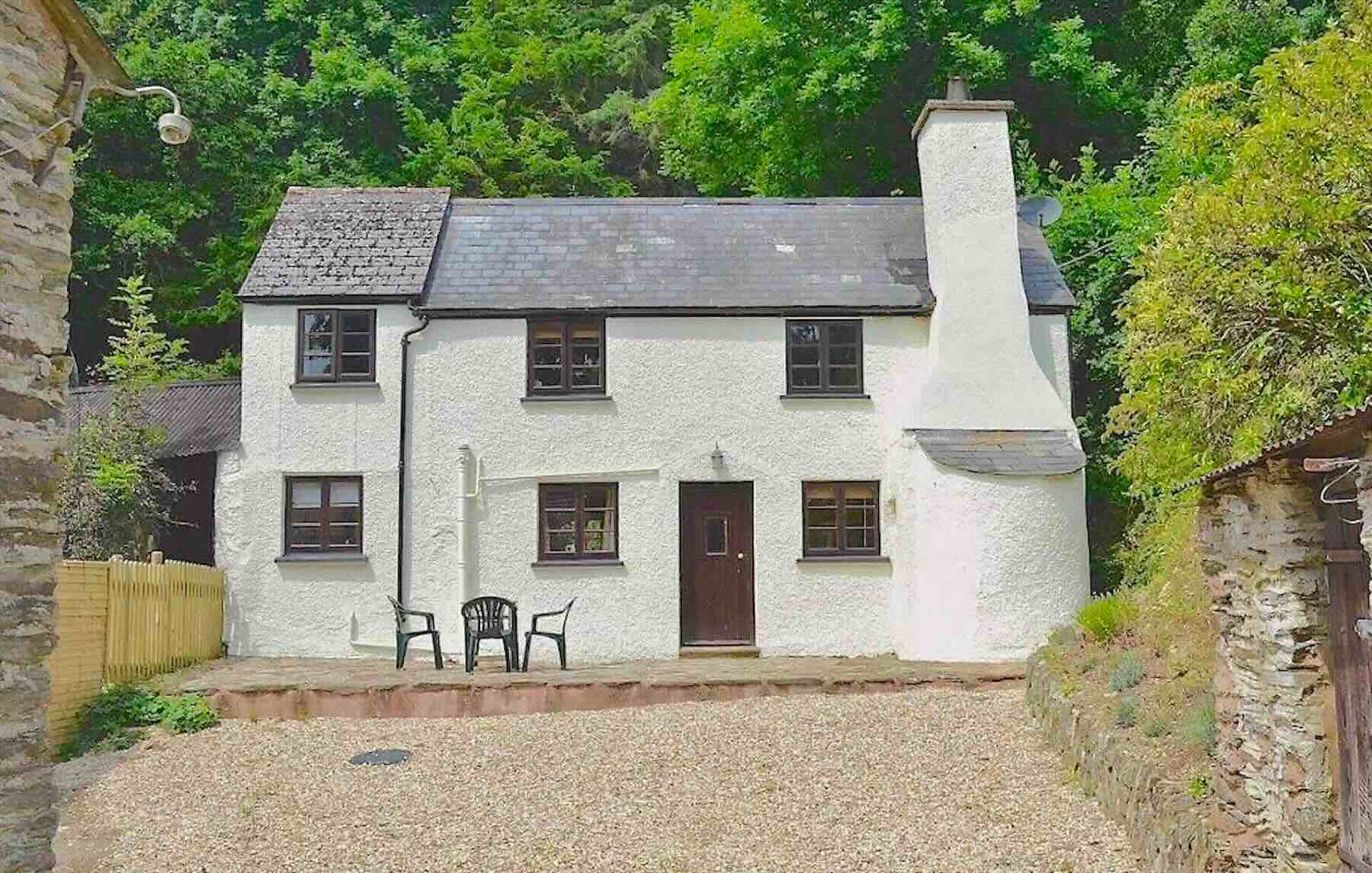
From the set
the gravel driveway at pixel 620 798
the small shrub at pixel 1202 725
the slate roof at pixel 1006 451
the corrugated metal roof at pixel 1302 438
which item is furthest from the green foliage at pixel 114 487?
the corrugated metal roof at pixel 1302 438

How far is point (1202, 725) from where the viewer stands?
25.4 feet

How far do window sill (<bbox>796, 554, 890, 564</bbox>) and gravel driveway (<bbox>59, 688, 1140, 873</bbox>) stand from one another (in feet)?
13.5

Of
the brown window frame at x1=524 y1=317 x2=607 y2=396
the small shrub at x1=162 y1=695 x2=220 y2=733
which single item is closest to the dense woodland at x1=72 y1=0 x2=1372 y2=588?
the brown window frame at x1=524 y1=317 x2=607 y2=396

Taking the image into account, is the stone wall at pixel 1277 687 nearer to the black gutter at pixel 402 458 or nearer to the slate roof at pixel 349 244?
the black gutter at pixel 402 458

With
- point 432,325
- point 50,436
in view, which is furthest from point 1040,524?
point 50,436

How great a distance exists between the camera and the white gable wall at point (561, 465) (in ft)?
53.2

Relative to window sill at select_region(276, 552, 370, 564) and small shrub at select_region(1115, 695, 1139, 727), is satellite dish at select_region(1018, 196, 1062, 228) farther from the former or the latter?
window sill at select_region(276, 552, 370, 564)

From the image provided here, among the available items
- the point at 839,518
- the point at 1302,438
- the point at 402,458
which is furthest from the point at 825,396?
the point at 1302,438

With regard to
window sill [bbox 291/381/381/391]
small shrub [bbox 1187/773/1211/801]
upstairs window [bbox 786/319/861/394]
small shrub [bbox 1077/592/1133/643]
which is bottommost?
small shrub [bbox 1187/773/1211/801]

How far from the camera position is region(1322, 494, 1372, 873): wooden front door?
219 inches

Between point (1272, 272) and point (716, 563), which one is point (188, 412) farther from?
point (1272, 272)

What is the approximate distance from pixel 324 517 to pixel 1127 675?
36.6 feet

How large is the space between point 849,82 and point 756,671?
1570 cm

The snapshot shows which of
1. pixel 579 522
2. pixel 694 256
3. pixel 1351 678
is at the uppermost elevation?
pixel 694 256
